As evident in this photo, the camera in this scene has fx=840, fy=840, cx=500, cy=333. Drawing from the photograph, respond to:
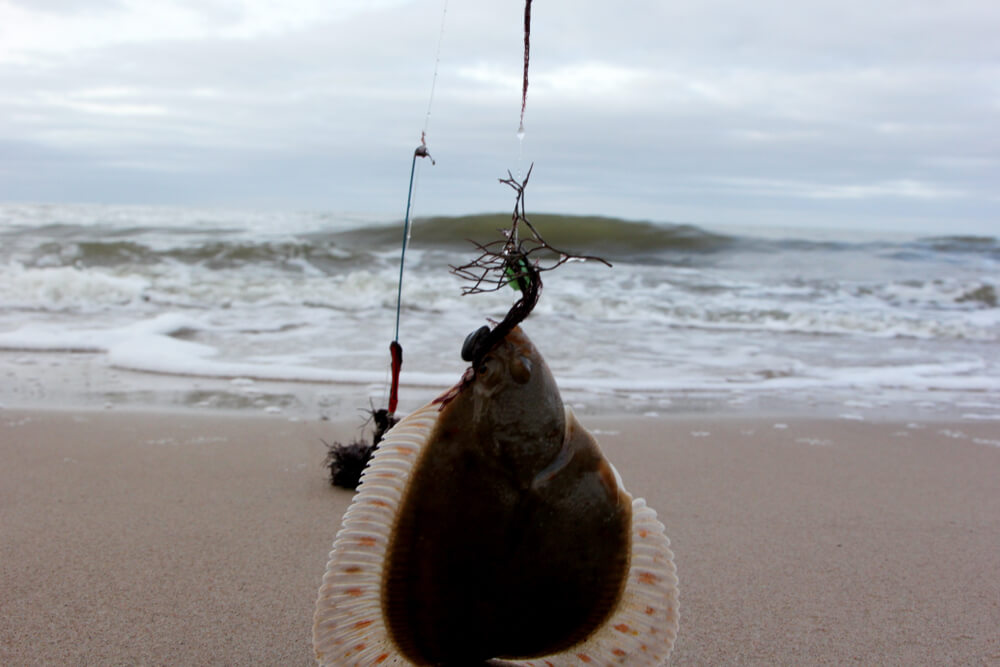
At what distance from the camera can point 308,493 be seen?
3.44m

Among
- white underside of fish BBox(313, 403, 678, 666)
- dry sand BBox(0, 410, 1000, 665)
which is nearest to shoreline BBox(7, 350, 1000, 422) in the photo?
dry sand BBox(0, 410, 1000, 665)

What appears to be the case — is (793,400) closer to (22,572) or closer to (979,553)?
(979,553)

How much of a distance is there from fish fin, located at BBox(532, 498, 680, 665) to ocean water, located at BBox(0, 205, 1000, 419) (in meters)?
0.71

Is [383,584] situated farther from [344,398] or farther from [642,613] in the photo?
[344,398]

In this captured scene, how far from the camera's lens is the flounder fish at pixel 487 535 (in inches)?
61.1

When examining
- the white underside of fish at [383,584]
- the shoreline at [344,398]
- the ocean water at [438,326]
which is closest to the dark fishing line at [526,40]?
the ocean water at [438,326]

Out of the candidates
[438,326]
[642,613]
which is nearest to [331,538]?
[642,613]

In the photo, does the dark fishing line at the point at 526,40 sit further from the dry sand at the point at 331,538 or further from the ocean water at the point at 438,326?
the dry sand at the point at 331,538

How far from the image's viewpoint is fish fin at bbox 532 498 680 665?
1.66m

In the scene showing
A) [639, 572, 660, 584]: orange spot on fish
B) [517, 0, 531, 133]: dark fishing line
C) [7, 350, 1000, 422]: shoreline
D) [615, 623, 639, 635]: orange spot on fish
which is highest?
[517, 0, 531, 133]: dark fishing line

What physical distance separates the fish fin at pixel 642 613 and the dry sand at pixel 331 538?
499 millimetres

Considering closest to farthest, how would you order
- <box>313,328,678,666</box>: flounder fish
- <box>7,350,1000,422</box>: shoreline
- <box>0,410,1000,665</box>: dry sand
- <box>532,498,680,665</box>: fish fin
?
1. <box>313,328,678,666</box>: flounder fish
2. <box>532,498,680,665</box>: fish fin
3. <box>0,410,1000,665</box>: dry sand
4. <box>7,350,1000,422</box>: shoreline

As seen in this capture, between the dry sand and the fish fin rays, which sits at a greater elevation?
the fish fin rays

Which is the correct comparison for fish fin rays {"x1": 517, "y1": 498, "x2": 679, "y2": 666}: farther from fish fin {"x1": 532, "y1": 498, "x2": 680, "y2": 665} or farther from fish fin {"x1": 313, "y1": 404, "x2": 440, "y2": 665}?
fish fin {"x1": 313, "y1": 404, "x2": 440, "y2": 665}
